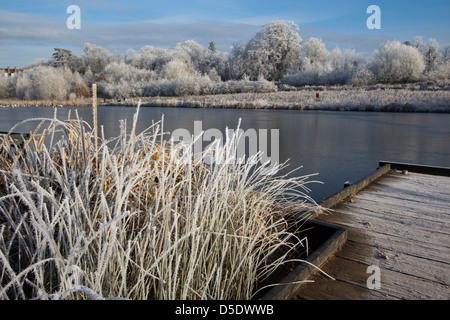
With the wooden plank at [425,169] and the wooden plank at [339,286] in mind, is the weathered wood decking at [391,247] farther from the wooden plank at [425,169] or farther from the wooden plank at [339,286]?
the wooden plank at [425,169]

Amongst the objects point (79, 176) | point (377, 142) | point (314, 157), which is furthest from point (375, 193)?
point (377, 142)

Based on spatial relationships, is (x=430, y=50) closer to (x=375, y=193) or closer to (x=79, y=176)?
(x=375, y=193)

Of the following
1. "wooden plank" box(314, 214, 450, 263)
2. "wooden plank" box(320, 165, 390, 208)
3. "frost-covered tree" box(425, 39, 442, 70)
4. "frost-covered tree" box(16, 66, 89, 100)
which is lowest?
"wooden plank" box(314, 214, 450, 263)

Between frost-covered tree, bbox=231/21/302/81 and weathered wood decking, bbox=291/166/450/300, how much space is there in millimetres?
27356

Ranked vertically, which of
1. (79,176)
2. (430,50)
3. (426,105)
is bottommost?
(79,176)

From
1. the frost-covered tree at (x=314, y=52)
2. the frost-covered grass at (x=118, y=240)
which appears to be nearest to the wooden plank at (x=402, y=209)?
the frost-covered grass at (x=118, y=240)

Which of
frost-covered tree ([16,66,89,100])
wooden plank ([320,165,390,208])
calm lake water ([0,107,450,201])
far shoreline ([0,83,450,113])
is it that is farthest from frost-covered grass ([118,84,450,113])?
wooden plank ([320,165,390,208])

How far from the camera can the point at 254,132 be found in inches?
311

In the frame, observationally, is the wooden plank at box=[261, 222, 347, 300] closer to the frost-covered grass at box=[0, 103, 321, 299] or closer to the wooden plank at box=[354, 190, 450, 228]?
the frost-covered grass at box=[0, 103, 321, 299]

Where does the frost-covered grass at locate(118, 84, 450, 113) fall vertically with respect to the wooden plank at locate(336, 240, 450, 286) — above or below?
above

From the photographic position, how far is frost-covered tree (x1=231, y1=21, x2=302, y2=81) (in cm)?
2925

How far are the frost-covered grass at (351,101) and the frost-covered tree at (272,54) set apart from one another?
36.0 feet

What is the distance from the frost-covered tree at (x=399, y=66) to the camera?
1897 cm

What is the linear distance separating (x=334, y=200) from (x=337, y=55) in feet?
106
